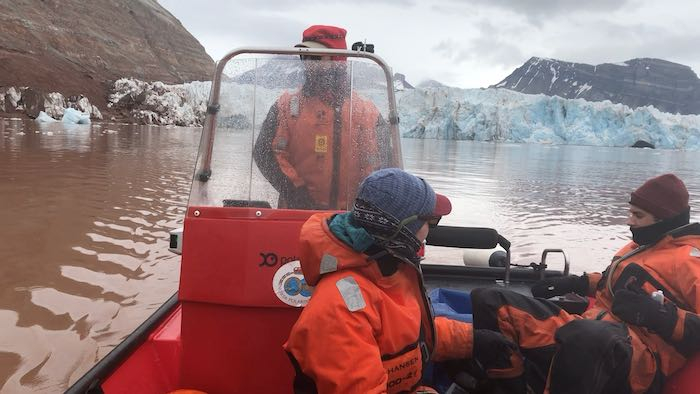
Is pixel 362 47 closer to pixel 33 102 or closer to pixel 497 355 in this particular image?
pixel 497 355

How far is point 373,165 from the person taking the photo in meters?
2.10

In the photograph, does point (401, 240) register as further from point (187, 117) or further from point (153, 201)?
point (187, 117)

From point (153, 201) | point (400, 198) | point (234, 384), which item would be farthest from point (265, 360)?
point (153, 201)

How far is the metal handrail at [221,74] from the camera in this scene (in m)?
2.05

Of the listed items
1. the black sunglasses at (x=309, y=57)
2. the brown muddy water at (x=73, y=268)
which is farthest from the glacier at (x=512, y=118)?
the black sunglasses at (x=309, y=57)

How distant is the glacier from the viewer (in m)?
44.8

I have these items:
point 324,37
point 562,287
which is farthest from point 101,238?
point 562,287

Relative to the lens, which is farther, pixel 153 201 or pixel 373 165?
pixel 153 201

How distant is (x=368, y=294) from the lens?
1444 millimetres

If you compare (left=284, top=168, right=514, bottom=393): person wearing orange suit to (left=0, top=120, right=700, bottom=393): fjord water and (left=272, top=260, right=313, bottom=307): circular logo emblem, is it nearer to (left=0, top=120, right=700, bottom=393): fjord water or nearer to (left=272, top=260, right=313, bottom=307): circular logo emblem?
(left=272, top=260, right=313, bottom=307): circular logo emblem

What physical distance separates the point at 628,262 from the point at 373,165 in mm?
1158

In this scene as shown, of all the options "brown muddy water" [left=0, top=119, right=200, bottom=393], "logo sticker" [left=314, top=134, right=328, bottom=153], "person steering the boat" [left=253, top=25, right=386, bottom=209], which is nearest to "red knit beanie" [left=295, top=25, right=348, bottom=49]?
"person steering the boat" [left=253, top=25, right=386, bottom=209]

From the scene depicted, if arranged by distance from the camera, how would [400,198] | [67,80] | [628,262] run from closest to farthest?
[400,198] → [628,262] → [67,80]

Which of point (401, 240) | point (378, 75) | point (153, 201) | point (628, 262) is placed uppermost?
point (378, 75)
